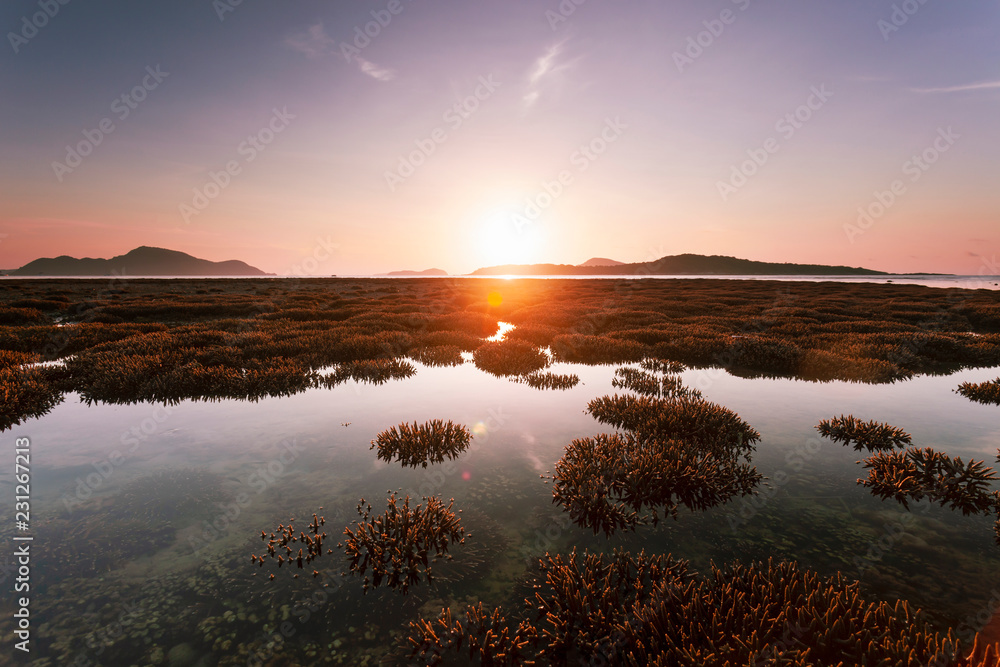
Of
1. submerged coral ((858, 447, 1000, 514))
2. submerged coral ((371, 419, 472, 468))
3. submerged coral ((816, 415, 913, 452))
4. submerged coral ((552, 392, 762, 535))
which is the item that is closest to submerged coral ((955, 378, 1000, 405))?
submerged coral ((816, 415, 913, 452))

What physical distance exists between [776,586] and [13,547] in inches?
320

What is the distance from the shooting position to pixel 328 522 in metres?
5.09

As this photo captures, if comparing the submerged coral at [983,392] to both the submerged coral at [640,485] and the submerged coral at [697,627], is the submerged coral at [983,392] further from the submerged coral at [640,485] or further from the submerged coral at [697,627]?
the submerged coral at [697,627]

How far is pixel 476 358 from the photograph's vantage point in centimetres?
1565

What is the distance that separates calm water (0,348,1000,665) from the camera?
3590 mm

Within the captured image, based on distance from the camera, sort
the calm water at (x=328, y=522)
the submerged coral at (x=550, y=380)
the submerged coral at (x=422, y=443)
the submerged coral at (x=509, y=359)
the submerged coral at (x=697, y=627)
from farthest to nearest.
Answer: the submerged coral at (x=509, y=359) → the submerged coral at (x=550, y=380) → the submerged coral at (x=422, y=443) → the calm water at (x=328, y=522) → the submerged coral at (x=697, y=627)

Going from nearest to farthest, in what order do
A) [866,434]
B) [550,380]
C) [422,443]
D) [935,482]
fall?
[935,482], [422,443], [866,434], [550,380]

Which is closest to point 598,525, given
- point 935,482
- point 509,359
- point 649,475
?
point 649,475

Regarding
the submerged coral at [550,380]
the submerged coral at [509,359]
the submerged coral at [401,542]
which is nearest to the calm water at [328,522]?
the submerged coral at [401,542]

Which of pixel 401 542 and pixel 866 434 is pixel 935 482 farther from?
pixel 401 542

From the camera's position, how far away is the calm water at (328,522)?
3.59 meters

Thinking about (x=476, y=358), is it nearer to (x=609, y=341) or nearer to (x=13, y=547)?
(x=609, y=341)

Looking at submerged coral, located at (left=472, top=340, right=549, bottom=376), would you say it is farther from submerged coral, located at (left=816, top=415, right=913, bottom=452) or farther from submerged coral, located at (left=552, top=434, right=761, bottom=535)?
submerged coral, located at (left=816, top=415, right=913, bottom=452)

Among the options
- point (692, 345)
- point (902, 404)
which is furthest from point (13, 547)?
point (692, 345)
